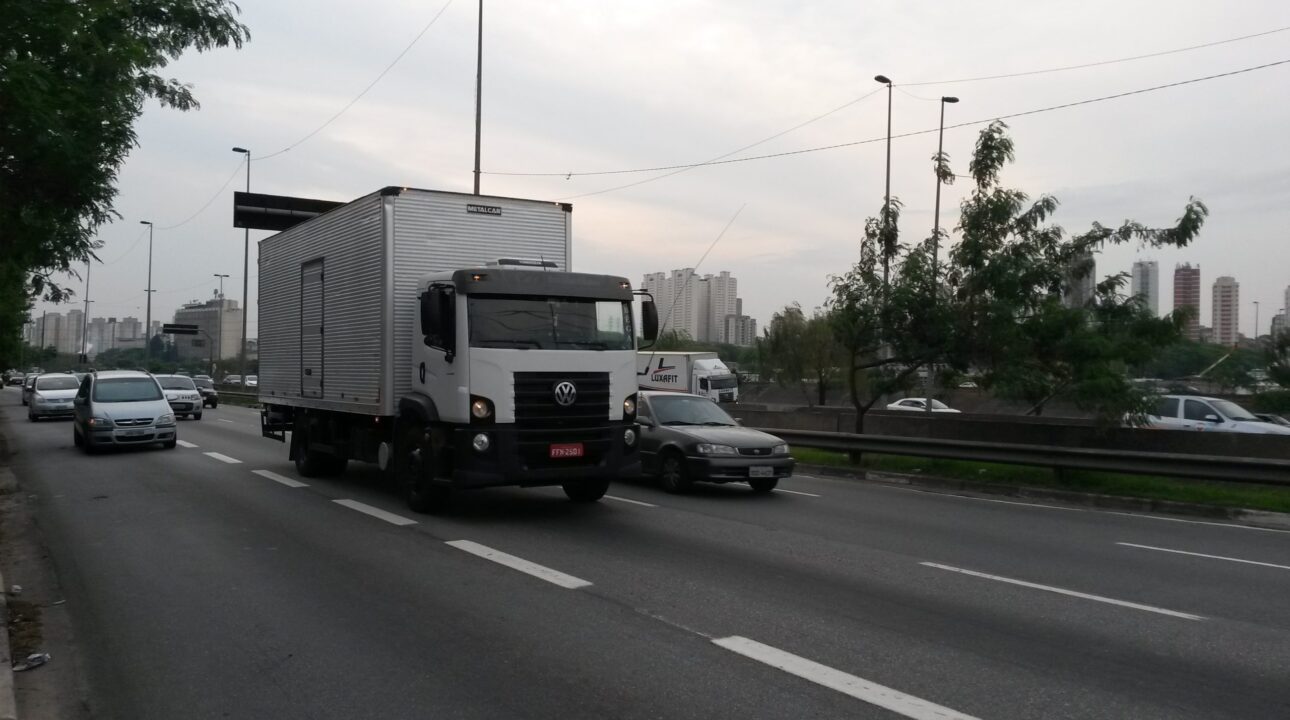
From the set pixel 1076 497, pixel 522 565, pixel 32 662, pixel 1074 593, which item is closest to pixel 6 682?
pixel 32 662

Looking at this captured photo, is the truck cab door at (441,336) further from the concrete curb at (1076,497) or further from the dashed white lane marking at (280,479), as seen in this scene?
the concrete curb at (1076,497)

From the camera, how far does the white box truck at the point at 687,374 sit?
127ft

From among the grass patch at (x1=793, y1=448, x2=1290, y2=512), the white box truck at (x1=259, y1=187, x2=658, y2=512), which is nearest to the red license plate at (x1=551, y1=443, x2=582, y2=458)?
the white box truck at (x1=259, y1=187, x2=658, y2=512)

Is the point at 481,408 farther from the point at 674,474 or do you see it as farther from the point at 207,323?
the point at 207,323

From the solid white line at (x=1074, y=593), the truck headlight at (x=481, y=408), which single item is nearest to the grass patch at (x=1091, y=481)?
the solid white line at (x=1074, y=593)

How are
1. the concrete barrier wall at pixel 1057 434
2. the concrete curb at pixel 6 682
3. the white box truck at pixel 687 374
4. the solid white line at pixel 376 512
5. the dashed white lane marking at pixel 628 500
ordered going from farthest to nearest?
the white box truck at pixel 687 374
the concrete barrier wall at pixel 1057 434
the dashed white lane marking at pixel 628 500
the solid white line at pixel 376 512
the concrete curb at pixel 6 682

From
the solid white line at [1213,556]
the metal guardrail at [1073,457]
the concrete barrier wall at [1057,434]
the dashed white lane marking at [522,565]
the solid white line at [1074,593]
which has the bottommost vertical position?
the solid white line at [1213,556]

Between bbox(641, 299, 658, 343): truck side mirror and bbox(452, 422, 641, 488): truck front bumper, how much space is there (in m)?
1.08

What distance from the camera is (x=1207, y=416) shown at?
21844 millimetres

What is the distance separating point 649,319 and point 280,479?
286 inches

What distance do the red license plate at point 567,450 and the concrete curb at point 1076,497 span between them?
7698mm

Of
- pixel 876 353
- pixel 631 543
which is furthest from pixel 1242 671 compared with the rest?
pixel 876 353

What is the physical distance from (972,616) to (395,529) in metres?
6.12

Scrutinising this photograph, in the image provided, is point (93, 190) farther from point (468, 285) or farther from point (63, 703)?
point (63, 703)
